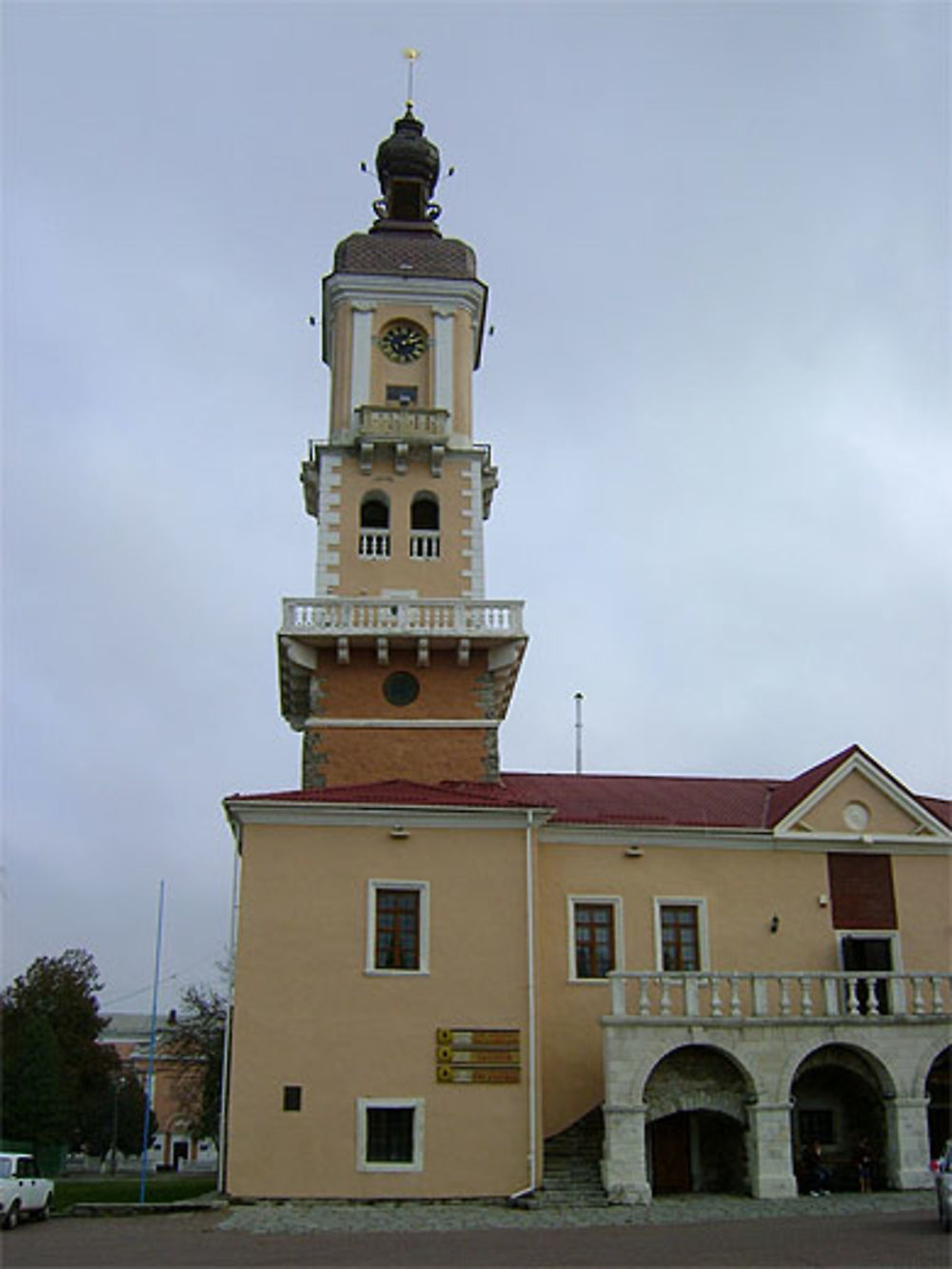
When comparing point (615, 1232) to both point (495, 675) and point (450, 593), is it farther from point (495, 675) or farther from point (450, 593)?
point (450, 593)

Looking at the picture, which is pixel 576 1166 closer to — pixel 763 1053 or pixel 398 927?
pixel 763 1053

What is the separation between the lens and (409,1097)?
73.6 feet

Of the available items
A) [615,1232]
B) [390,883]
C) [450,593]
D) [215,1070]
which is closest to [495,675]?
[450,593]

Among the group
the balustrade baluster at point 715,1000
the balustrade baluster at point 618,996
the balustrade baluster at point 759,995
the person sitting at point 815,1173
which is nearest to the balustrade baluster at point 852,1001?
the balustrade baluster at point 759,995

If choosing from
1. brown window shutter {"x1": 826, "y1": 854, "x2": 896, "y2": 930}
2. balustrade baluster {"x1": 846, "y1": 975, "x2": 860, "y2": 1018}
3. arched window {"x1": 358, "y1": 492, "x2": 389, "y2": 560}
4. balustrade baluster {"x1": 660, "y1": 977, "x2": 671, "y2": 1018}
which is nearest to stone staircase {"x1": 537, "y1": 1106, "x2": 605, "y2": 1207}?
balustrade baluster {"x1": 660, "y1": 977, "x2": 671, "y2": 1018}

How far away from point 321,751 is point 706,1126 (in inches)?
427

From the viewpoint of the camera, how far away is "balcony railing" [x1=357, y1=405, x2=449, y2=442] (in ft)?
101

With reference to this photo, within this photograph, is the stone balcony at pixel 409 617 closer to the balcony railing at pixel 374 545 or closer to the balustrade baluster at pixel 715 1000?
the balcony railing at pixel 374 545

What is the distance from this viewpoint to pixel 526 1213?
67.7 ft

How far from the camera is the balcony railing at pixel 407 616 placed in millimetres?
28094

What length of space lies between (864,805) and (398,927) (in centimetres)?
1043

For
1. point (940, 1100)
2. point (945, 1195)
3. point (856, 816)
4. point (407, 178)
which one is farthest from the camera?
point (407, 178)

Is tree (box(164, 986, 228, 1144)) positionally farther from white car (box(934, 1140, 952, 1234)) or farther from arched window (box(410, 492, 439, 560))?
white car (box(934, 1140, 952, 1234))

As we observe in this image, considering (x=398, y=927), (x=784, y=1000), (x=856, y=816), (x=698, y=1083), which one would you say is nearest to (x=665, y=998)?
(x=698, y=1083)
